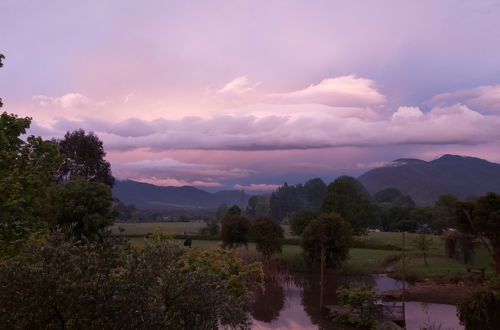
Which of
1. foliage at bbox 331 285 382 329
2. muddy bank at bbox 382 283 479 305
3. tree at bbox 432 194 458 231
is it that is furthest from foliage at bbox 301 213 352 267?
tree at bbox 432 194 458 231

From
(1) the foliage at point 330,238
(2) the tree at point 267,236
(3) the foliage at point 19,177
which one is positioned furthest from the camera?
(2) the tree at point 267,236

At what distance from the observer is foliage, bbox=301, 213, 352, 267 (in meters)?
37.8

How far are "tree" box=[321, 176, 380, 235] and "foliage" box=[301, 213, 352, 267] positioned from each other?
30184 millimetres

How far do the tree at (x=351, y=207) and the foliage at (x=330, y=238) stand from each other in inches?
1188

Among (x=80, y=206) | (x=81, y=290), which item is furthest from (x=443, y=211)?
(x=81, y=290)

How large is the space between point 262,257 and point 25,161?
89.2 feet

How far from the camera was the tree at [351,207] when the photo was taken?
2756 inches

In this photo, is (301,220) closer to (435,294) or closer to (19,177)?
(435,294)

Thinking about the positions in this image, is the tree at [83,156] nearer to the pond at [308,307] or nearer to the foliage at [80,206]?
the foliage at [80,206]

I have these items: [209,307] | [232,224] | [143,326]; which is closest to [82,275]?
[143,326]

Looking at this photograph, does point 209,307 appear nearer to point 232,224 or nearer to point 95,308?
point 95,308

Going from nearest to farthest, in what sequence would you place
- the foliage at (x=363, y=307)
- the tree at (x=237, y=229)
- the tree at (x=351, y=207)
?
the foliage at (x=363, y=307) < the tree at (x=237, y=229) < the tree at (x=351, y=207)

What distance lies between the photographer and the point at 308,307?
2627 centimetres

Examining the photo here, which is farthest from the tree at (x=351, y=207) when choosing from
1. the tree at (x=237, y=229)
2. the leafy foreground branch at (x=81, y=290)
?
the leafy foreground branch at (x=81, y=290)
